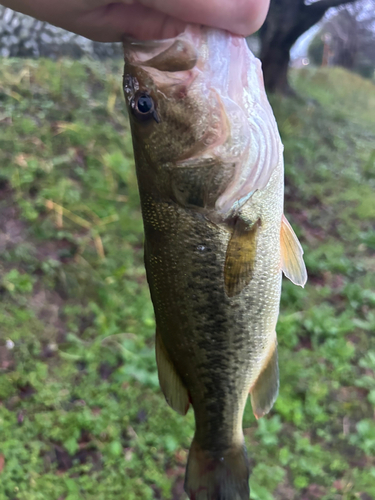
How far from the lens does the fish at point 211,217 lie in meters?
0.99

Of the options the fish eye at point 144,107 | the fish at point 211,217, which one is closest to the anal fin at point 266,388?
the fish at point 211,217

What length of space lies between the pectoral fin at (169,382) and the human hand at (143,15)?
1027 millimetres

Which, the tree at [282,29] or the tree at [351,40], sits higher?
the tree at [351,40]

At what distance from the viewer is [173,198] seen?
43.8 inches

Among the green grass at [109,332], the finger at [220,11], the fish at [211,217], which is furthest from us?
the green grass at [109,332]

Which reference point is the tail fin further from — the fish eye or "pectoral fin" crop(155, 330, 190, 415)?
the fish eye

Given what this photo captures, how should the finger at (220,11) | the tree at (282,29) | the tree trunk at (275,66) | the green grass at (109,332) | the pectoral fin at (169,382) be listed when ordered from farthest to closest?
1. the tree trunk at (275,66)
2. the tree at (282,29)
3. the green grass at (109,332)
4. the pectoral fin at (169,382)
5. the finger at (220,11)

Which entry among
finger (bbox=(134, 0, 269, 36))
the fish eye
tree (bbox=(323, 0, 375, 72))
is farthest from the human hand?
tree (bbox=(323, 0, 375, 72))

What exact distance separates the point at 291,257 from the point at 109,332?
193 centimetres

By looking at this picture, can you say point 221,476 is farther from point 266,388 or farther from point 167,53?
point 167,53

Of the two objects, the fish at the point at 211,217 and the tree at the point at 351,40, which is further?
the tree at the point at 351,40

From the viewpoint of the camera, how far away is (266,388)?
4.57 feet

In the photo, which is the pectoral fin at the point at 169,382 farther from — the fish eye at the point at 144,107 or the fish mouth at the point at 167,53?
the fish mouth at the point at 167,53

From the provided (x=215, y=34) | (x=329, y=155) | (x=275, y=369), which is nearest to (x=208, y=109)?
(x=215, y=34)
